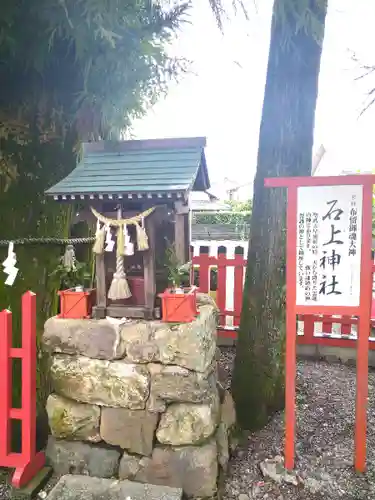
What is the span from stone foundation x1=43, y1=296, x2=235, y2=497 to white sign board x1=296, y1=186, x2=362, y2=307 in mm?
794

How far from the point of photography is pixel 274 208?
325cm

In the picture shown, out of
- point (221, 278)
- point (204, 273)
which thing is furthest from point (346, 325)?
point (204, 273)

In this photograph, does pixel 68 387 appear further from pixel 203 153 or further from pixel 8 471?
pixel 203 153

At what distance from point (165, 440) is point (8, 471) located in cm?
132

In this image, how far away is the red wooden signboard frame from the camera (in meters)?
2.55

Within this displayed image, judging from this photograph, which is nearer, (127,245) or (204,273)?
(127,245)

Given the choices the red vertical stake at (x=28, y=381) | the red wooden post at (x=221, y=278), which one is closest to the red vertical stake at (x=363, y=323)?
the red vertical stake at (x=28, y=381)

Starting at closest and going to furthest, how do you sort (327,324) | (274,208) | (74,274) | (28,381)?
(28,381), (74,274), (274,208), (327,324)

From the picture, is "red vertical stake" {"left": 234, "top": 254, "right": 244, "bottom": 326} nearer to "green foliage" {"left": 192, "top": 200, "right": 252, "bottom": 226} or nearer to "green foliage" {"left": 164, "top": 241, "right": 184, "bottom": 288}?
"green foliage" {"left": 164, "top": 241, "right": 184, "bottom": 288}

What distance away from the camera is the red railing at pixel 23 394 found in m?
2.59

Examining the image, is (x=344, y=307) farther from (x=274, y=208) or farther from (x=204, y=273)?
(x=204, y=273)

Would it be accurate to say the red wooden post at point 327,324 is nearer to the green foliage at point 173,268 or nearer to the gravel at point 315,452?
the gravel at point 315,452

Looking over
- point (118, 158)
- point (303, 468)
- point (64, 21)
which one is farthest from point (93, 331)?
point (64, 21)

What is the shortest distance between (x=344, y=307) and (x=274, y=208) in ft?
3.43
